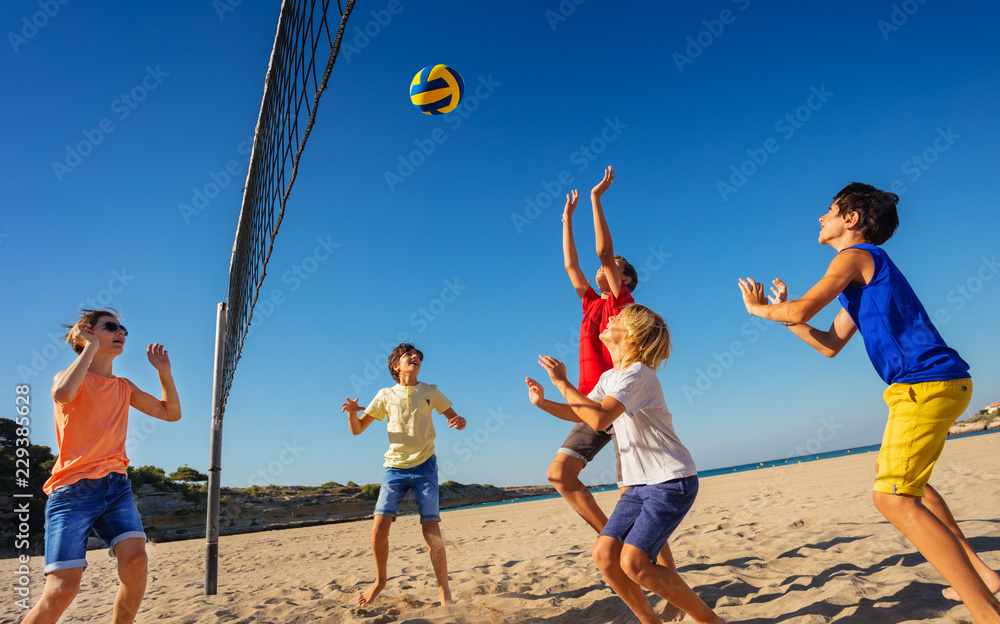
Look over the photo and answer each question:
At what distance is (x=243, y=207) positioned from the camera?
14.2ft

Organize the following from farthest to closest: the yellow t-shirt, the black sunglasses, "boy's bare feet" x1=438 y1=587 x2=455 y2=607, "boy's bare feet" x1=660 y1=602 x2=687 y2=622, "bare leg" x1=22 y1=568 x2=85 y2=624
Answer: the yellow t-shirt → "boy's bare feet" x1=438 y1=587 x2=455 y2=607 → the black sunglasses → "boy's bare feet" x1=660 y1=602 x2=687 y2=622 → "bare leg" x1=22 y1=568 x2=85 y2=624

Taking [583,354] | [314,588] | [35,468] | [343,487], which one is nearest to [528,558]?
[314,588]

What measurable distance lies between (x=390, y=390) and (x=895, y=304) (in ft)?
9.36

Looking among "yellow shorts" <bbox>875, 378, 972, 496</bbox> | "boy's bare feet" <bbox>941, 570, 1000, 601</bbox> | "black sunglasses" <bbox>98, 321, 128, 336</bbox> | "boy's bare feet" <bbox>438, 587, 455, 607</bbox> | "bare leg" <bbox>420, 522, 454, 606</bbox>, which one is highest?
"black sunglasses" <bbox>98, 321, 128, 336</bbox>

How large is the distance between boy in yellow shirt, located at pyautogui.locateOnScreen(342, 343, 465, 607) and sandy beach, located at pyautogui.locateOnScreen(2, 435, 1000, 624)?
0.28m

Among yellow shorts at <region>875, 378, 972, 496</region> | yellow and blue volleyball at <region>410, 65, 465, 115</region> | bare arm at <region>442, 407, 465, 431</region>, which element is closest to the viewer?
yellow shorts at <region>875, 378, 972, 496</region>

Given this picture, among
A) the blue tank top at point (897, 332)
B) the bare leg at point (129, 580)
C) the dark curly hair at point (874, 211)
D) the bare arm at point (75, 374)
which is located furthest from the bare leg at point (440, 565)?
the dark curly hair at point (874, 211)

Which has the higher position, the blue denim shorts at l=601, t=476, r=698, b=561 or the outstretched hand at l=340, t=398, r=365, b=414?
the outstretched hand at l=340, t=398, r=365, b=414

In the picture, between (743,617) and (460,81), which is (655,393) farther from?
(460,81)

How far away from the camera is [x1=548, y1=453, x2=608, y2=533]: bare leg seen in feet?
9.39

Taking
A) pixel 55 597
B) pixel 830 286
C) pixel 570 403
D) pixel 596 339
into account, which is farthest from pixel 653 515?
pixel 55 597

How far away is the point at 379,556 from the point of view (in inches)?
132

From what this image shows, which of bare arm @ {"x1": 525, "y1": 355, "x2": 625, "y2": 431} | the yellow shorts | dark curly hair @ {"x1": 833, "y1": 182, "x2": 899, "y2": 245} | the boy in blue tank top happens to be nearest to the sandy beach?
the boy in blue tank top

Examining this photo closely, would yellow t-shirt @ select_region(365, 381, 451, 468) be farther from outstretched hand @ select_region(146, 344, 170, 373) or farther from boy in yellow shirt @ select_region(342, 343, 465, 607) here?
outstretched hand @ select_region(146, 344, 170, 373)
